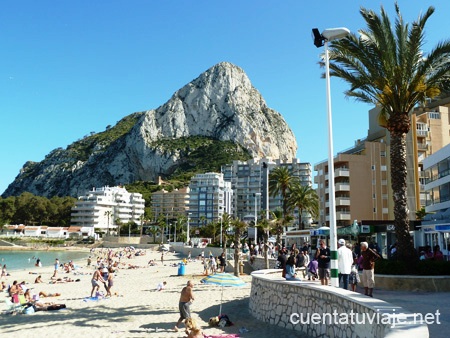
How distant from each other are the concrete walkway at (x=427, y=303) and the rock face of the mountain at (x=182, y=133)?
535 ft

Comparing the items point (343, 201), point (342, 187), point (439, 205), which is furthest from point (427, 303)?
point (342, 187)

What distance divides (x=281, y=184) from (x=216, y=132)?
132 metres

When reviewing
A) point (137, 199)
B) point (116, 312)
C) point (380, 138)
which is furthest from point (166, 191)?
point (116, 312)

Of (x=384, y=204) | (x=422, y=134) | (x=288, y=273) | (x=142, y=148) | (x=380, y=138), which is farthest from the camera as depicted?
(x=142, y=148)

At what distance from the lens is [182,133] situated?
596 feet

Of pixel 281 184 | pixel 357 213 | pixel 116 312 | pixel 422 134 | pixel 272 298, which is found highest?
pixel 422 134

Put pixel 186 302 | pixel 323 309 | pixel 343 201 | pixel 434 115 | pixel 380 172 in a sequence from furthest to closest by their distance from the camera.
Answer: pixel 380 172, pixel 343 201, pixel 434 115, pixel 186 302, pixel 323 309

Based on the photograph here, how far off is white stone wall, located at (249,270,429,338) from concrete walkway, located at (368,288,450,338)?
111 centimetres

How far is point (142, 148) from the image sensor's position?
172750 mm

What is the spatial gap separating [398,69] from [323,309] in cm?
1041

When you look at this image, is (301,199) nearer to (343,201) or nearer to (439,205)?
(343,201)

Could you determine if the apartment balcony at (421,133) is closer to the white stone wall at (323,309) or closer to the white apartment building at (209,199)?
the white stone wall at (323,309)

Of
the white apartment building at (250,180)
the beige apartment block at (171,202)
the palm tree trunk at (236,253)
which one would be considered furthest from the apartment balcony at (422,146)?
the beige apartment block at (171,202)

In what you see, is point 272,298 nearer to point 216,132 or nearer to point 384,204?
point 384,204
